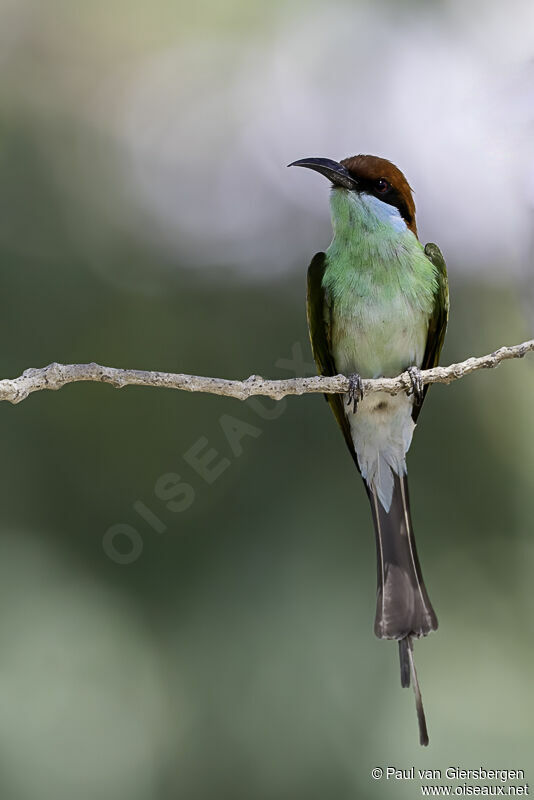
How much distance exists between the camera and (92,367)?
174 cm

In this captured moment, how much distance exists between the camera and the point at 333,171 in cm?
242

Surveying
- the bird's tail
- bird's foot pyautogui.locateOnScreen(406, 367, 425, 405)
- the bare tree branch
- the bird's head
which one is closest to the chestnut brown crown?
the bird's head

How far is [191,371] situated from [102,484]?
732mm

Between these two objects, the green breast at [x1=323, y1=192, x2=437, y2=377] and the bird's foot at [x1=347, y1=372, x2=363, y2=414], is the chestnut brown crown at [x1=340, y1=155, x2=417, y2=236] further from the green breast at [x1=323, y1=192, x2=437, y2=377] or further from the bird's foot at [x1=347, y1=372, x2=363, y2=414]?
the bird's foot at [x1=347, y1=372, x2=363, y2=414]

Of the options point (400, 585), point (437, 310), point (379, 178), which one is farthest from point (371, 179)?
point (400, 585)

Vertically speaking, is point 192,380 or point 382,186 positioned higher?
point 382,186

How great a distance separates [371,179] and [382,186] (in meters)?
0.04

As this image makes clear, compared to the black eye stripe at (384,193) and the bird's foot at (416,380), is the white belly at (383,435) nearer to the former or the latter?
the bird's foot at (416,380)

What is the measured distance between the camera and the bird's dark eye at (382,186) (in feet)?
8.13

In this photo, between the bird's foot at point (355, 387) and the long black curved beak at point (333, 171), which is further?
the long black curved beak at point (333, 171)

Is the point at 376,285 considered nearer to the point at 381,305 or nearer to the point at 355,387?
the point at 381,305

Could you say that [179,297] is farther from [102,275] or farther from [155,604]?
[155,604]

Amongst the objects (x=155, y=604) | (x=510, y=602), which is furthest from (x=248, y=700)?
(x=510, y=602)

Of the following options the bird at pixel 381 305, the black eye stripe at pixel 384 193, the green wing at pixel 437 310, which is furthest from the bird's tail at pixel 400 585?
the black eye stripe at pixel 384 193
